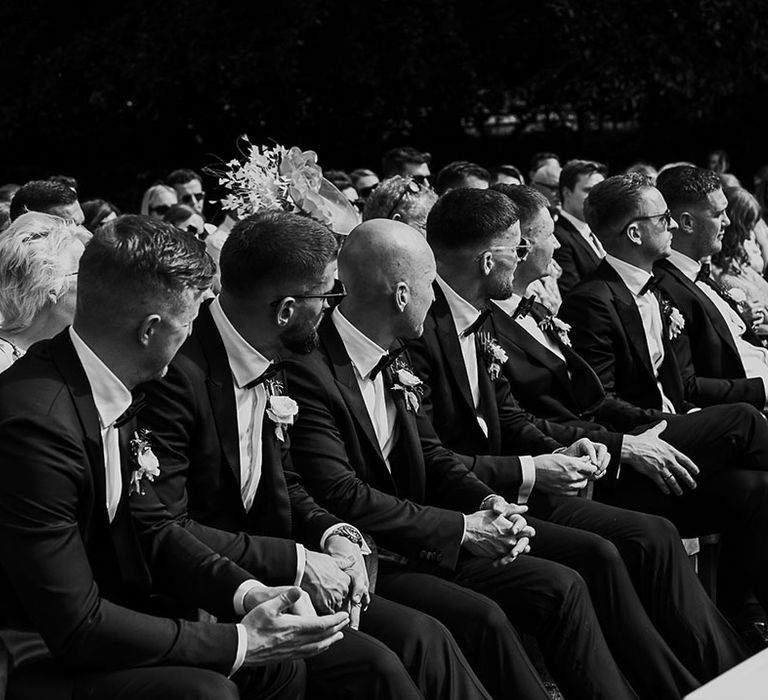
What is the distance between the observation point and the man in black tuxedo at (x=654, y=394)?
557 cm

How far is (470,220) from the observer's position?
5.24 meters

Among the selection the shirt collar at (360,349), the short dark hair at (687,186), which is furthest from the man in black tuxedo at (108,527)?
the short dark hair at (687,186)

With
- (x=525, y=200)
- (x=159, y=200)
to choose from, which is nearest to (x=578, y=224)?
(x=159, y=200)

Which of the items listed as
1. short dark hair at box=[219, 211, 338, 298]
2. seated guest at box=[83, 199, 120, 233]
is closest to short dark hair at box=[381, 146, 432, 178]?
seated guest at box=[83, 199, 120, 233]

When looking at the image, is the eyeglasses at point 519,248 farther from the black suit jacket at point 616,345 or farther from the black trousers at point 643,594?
the black trousers at point 643,594

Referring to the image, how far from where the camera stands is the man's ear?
10.9 feet

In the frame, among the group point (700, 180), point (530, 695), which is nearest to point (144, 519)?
point (530, 695)

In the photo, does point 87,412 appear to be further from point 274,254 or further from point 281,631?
point 274,254

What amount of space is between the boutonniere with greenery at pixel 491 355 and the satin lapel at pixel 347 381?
3.06ft

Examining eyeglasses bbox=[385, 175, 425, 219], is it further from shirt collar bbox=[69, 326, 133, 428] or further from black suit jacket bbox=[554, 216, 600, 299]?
shirt collar bbox=[69, 326, 133, 428]

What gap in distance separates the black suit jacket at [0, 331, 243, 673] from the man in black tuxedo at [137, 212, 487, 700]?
36 centimetres

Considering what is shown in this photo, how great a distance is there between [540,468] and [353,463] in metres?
0.89

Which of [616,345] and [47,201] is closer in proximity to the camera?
[616,345]

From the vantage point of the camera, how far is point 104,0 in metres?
18.0
